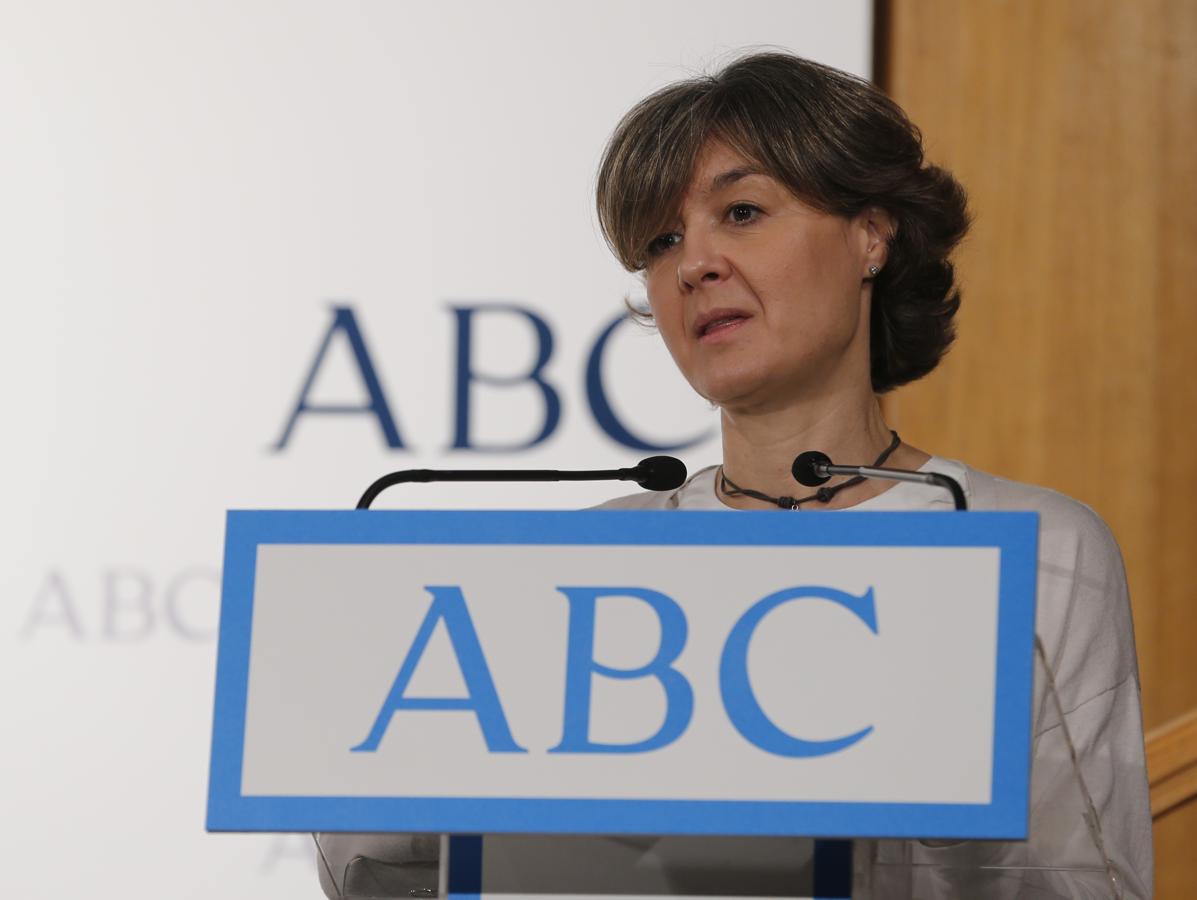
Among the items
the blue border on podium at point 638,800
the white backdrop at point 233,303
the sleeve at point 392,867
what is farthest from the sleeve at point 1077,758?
the white backdrop at point 233,303

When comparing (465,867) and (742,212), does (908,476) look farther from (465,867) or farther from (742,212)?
(742,212)

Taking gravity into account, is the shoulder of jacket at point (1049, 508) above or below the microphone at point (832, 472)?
below

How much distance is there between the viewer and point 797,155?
158 cm

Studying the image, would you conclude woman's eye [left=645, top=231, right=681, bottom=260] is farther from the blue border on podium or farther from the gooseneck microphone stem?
the blue border on podium

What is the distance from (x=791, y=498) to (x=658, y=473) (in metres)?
0.39

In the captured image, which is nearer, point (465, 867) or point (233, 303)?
point (465, 867)

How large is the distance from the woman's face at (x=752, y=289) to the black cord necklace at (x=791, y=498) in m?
0.10

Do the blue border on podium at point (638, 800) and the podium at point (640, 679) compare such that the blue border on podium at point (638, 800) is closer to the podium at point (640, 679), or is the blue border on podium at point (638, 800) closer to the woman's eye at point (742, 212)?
the podium at point (640, 679)

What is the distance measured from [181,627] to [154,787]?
0.94ft

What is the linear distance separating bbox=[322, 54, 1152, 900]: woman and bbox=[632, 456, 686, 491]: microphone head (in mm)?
294

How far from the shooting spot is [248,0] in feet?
8.75

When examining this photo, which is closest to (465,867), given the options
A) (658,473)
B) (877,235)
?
(658,473)

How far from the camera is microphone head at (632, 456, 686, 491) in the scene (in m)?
1.25

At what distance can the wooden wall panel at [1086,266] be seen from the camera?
2611mm
